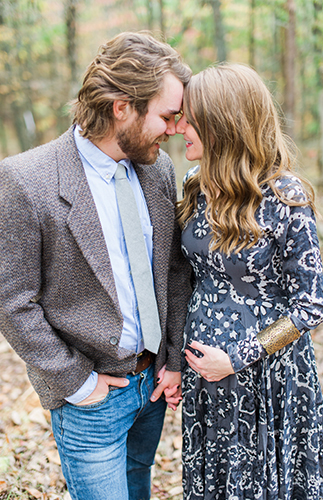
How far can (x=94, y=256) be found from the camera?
1.72 metres

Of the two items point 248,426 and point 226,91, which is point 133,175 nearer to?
point 226,91

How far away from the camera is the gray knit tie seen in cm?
184

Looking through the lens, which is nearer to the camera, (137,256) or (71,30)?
(137,256)

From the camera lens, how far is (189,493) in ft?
7.27

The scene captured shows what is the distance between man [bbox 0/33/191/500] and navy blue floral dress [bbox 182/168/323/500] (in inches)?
9.8

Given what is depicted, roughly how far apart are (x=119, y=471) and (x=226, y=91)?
1910 millimetres

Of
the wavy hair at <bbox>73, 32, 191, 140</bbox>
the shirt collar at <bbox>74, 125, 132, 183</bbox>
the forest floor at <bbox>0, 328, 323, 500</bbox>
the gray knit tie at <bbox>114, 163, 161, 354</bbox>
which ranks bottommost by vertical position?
the forest floor at <bbox>0, 328, 323, 500</bbox>

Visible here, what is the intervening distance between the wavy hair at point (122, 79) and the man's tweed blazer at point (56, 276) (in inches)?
5.6

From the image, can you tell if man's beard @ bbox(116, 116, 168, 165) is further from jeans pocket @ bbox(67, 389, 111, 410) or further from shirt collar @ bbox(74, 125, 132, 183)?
jeans pocket @ bbox(67, 389, 111, 410)

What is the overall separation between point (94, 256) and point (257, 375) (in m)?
1.02

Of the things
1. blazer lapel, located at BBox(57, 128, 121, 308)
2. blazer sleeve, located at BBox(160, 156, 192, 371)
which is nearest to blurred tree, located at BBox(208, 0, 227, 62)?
blazer sleeve, located at BBox(160, 156, 192, 371)

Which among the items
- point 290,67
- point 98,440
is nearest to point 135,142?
point 98,440

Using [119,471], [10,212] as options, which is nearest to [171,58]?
[10,212]

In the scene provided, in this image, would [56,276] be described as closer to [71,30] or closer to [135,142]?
[135,142]
